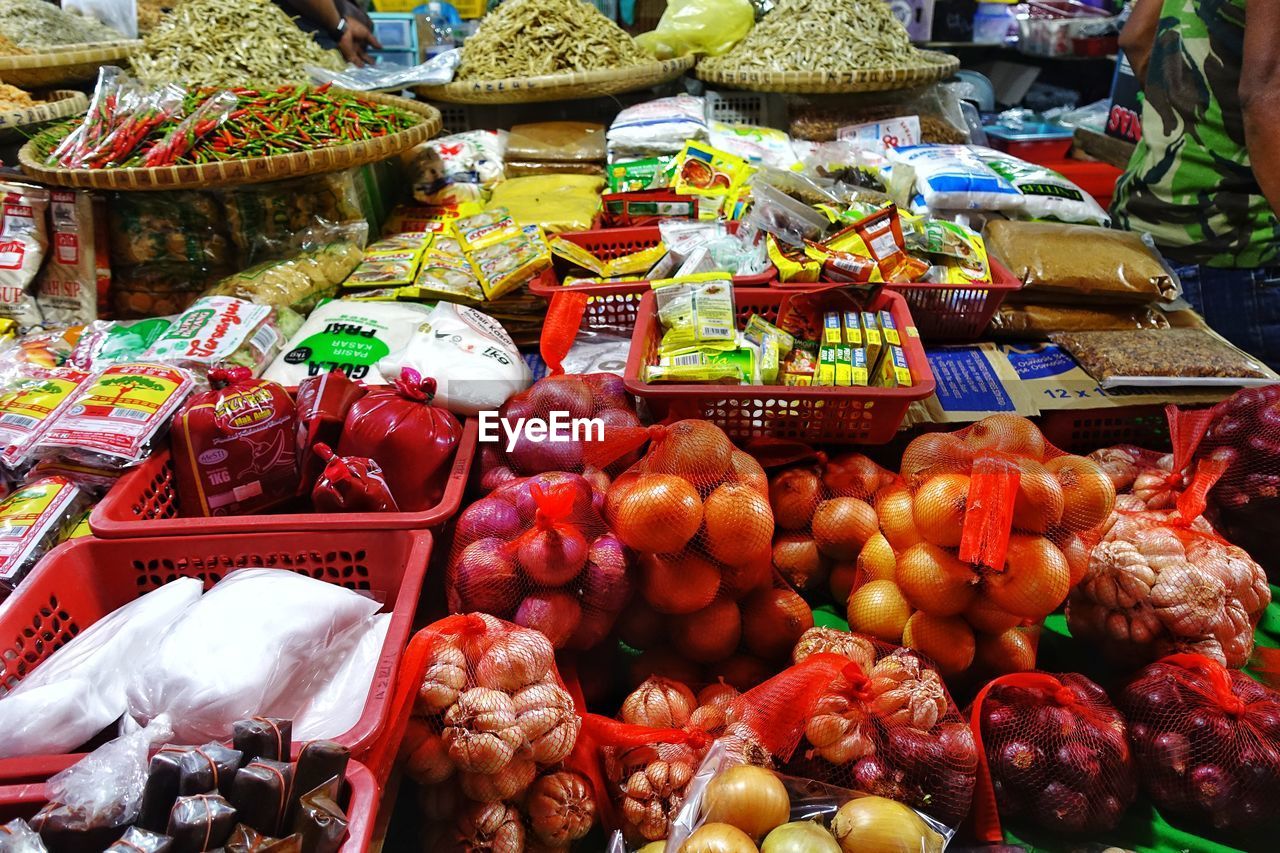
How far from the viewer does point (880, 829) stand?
1044 mm

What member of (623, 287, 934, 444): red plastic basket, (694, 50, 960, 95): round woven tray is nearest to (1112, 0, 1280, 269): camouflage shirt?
(694, 50, 960, 95): round woven tray

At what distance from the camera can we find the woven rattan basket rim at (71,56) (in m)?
2.57

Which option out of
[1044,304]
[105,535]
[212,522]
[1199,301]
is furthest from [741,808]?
[1199,301]

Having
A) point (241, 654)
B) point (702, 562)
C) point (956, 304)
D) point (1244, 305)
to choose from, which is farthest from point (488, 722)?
point (1244, 305)

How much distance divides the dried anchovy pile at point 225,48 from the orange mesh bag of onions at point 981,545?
8.80 feet

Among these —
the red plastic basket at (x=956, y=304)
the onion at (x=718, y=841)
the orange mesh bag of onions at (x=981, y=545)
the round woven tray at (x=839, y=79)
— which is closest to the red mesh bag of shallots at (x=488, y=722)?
the onion at (x=718, y=841)

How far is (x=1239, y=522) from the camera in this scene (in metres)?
1.67

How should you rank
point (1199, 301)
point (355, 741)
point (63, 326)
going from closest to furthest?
point (355, 741) → point (63, 326) → point (1199, 301)

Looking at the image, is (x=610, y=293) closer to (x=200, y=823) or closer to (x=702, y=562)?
(x=702, y=562)

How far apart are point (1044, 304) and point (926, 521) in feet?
4.23

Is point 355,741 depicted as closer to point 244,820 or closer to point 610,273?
point 244,820

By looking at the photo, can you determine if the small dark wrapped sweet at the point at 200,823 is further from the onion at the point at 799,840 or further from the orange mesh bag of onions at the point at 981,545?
the orange mesh bag of onions at the point at 981,545

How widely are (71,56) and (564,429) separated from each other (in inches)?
95.5

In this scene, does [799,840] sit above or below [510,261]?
below
